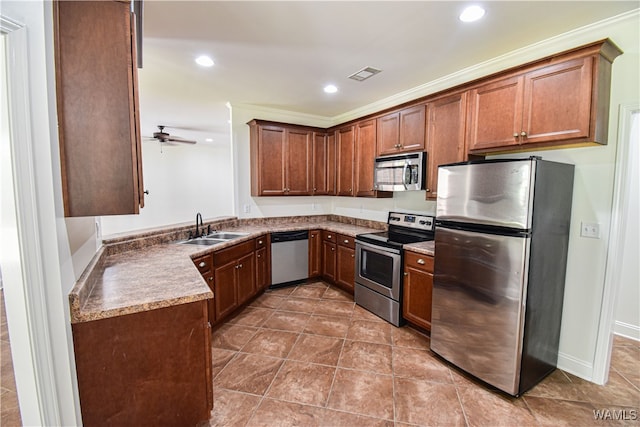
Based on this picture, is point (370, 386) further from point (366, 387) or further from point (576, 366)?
point (576, 366)

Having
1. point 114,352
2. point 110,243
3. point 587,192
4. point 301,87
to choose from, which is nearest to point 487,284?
point 587,192

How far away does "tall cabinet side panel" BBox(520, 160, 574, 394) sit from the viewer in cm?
190

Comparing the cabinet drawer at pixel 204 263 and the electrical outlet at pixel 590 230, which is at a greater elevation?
the electrical outlet at pixel 590 230

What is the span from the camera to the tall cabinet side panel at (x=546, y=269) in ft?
6.22

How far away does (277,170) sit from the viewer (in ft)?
13.4

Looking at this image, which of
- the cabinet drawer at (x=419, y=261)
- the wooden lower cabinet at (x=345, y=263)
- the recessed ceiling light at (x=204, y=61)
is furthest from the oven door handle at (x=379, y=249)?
the recessed ceiling light at (x=204, y=61)

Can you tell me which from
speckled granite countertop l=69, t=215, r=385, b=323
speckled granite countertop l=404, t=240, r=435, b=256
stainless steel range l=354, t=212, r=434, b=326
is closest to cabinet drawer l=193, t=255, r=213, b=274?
speckled granite countertop l=69, t=215, r=385, b=323

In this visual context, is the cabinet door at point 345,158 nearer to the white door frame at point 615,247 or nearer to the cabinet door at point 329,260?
the cabinet door at point 329,260

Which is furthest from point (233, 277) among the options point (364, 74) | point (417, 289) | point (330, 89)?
point (364, 74)

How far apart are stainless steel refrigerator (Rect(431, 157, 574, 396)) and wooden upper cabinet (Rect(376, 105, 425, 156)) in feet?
2.89

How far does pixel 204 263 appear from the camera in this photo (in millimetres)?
2566

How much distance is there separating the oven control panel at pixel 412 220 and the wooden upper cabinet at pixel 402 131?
78 cm

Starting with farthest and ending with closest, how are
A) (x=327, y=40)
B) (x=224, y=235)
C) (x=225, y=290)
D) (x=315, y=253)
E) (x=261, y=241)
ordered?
(x=315, y=253)
(x=261, y=241)
(x=224, y=235)
(x=225, y=290)
(x=327, y=40)

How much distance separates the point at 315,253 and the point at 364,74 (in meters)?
2.47
